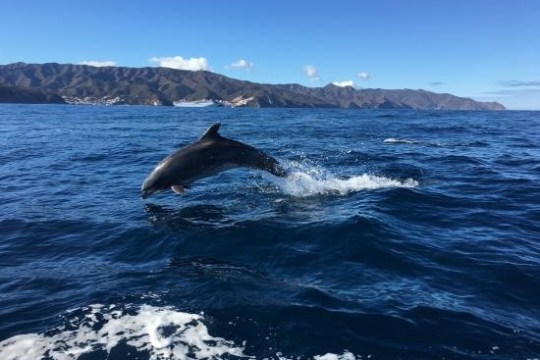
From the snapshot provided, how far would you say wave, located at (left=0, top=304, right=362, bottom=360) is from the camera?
810 cm

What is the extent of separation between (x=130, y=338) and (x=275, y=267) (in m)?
4.10

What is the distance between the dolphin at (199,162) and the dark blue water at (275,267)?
3.13ft

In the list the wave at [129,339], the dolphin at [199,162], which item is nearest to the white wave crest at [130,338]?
the wave at [129,339]

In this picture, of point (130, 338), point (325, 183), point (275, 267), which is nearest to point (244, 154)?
point (325, 183)

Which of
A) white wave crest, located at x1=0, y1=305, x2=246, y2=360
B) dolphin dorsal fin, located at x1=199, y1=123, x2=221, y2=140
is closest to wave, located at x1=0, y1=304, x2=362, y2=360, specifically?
white wave crest, located at x1=0, y1=305, x2=246, y2=360

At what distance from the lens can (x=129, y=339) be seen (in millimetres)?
8531

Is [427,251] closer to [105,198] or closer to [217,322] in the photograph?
[217,322]

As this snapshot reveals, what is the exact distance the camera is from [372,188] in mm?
19734

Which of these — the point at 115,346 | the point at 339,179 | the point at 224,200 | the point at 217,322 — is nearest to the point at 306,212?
the point at 224,200

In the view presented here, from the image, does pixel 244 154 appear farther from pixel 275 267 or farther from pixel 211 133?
pixel 275 267

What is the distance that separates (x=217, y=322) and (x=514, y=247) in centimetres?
897

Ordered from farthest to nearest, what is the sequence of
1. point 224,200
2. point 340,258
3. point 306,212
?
point 224,200 < point 306,212 < point 340,258

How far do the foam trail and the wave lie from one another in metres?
10.1

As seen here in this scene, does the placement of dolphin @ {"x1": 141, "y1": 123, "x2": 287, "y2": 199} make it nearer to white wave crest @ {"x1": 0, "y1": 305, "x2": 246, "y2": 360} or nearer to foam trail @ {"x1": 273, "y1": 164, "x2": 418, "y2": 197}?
foam trail @ {"x1": 273, "y1": 164, "x2": 418, "y2": 197}
